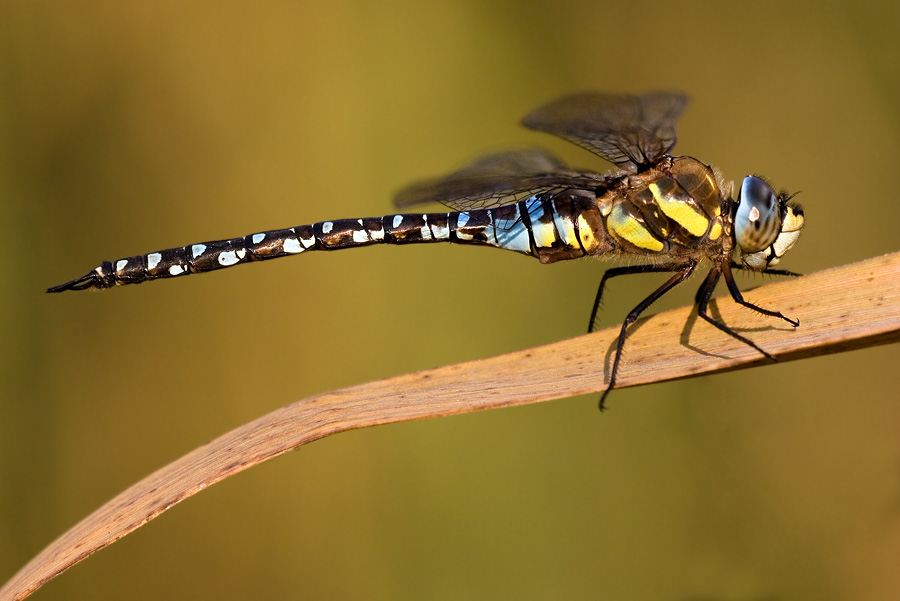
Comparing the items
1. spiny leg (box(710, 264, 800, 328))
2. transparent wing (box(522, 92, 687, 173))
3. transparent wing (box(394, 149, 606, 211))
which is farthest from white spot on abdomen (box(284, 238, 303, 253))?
spiny leg (box(710, 264, 800, 328))

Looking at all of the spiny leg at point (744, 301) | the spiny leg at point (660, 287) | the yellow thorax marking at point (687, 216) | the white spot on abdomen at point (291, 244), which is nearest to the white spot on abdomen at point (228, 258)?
the white spot on abdomen at point (291, 244)

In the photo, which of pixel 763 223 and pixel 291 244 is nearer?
pixel 763 223

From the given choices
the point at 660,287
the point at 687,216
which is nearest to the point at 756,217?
the point at 687,216

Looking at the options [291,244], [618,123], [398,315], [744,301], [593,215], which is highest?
[618,123]

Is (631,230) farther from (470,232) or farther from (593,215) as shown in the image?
(470,232)

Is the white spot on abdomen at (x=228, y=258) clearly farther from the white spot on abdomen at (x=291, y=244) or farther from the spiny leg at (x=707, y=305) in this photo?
the spiny leg at (x=707, y=305)

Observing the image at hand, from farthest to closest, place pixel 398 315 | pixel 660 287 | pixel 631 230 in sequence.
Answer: pixel 398 315 → pixel 631 230 → pixel 660 287

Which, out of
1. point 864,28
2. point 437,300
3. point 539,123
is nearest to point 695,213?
point 539,123
